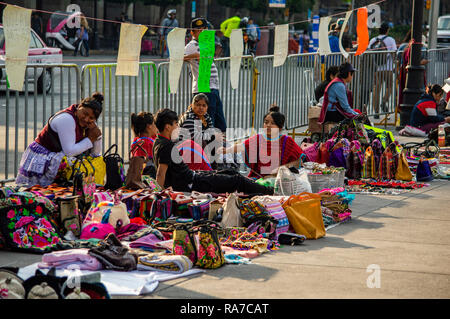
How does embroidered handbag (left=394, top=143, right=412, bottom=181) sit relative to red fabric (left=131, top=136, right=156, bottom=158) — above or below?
below

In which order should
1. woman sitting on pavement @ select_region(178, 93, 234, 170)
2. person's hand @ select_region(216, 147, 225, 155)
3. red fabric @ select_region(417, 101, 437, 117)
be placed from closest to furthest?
1. person's hand @ select_region(216, 147, 225, 155)
2. woman sitting on pavement @ select_region(178, 93, 234, 170)
3. red fabric @ select_region(417, 101, 437, 117)

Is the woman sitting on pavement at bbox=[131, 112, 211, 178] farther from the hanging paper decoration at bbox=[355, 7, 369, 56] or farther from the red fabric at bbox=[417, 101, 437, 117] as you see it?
the red fabric at bbox=[417, 101, 437, 117]

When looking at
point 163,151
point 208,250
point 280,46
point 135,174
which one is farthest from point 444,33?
point 208,250

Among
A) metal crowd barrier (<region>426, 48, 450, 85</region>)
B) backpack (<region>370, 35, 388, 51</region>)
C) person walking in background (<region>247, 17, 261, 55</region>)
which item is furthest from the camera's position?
person walking in background (<region>247, 17, 261, 55</region>)

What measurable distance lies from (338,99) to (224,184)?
4012mm

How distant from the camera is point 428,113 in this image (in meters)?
14.1

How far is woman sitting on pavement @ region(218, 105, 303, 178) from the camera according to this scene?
30.7 feet

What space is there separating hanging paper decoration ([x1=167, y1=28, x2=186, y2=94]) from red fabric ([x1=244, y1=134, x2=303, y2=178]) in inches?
61.9

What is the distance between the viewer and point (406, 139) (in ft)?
46.7

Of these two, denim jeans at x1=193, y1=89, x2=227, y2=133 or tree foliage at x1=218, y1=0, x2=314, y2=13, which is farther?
tree foliage at x1=218, y1=0, x2=314, y2=13

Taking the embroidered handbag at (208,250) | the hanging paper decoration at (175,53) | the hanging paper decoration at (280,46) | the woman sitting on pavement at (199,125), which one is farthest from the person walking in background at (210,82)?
the embroidered handbag at (208,250)

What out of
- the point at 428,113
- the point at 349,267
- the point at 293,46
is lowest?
the point at 349,267

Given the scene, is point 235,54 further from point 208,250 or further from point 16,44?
point 208,250

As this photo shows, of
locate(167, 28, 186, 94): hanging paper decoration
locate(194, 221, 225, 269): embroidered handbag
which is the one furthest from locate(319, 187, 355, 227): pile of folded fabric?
locate(167, 28, 186, 94): hanging paper decoration
